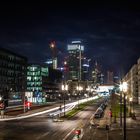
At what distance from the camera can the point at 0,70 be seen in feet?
568

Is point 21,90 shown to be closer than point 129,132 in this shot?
No

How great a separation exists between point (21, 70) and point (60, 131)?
13535 centimetres

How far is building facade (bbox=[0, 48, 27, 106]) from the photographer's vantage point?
172 metres

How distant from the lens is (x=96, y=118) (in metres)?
94.9

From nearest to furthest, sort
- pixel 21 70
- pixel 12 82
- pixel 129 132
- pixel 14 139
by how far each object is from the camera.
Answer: pixel 14 139, pixel 129 132, pixel 12 82, pixel 21 70

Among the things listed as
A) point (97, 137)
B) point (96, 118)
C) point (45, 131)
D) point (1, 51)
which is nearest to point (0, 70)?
point (1, 51)

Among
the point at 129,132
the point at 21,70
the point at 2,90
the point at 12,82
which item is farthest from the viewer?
the point at 21,70

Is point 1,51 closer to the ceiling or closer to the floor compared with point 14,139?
closer to the ceiling

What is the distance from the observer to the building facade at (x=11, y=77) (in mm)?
172250

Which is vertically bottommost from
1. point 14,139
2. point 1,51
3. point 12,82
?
point 14,139

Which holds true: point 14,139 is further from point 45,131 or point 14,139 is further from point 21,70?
point 21,70

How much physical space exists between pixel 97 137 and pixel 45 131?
12.1 metres

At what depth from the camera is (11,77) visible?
604ft

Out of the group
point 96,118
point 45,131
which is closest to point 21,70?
point 96,118
